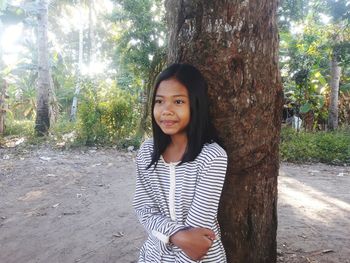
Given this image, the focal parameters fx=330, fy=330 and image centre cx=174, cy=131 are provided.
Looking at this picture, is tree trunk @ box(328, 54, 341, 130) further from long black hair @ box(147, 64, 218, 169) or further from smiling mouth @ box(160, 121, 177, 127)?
smiling mouth @ box(160, 121, 177, 127)

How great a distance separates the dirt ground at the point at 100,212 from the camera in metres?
2.98

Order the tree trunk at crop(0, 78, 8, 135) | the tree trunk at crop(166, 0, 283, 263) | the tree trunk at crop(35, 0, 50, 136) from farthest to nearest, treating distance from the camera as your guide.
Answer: the tree trunk at crop(35, 0, 50, 136) < the tree trunk at crop(0, 78, 8, 135) < the tree trunk at crop(166, 0, 283, 263)

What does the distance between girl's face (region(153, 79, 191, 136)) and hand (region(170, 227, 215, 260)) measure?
0.49 meters

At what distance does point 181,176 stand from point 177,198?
0.37ft

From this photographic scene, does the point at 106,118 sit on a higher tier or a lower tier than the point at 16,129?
higher

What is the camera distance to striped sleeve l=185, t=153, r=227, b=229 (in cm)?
156

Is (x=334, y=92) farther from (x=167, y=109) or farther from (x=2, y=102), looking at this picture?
(x=2, y=102)

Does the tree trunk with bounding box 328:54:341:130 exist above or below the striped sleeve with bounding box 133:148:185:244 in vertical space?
above

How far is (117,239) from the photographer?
10.7ft

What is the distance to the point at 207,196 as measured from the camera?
157 cm

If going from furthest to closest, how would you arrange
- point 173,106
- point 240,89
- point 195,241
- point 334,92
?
point 334,92
point 240,89
point 173,106
point 195,241

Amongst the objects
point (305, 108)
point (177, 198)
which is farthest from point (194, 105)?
point (305, 108)

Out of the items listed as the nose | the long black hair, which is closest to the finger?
the long black hair

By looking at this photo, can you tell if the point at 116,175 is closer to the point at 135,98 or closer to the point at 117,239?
the point at 117,239
